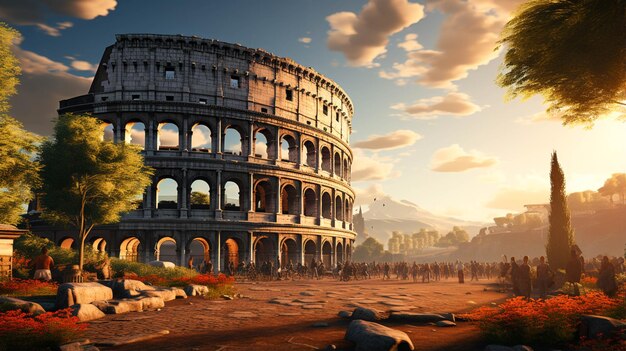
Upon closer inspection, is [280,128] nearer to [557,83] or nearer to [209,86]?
[209,86]

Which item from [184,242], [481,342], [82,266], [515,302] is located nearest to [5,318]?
[481,342]

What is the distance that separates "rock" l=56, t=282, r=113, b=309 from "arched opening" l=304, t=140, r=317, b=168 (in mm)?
26732

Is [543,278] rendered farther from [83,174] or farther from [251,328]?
[83,174]

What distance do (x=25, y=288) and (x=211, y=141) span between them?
20.2m

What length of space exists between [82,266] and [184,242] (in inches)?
410

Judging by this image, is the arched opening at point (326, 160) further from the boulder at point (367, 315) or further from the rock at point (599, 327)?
the rock at point (599, 327)

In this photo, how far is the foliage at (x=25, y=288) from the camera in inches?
495

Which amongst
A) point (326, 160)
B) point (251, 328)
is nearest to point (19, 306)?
point (251, 328)

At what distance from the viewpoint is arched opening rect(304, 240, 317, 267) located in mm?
36375

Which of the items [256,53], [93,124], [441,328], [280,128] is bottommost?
[441,328]

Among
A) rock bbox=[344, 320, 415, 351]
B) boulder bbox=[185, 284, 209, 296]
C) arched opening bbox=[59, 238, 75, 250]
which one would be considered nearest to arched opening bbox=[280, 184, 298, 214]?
arched opening bbox=[59, 238, 75, 250]

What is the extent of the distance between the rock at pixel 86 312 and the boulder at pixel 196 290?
5.02m

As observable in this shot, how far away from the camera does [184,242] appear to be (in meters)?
29.9

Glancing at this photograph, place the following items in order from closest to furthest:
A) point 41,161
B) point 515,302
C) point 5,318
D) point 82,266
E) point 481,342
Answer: point 5,318, point 481,342, point 515,302, point 82,266, point 41,161
